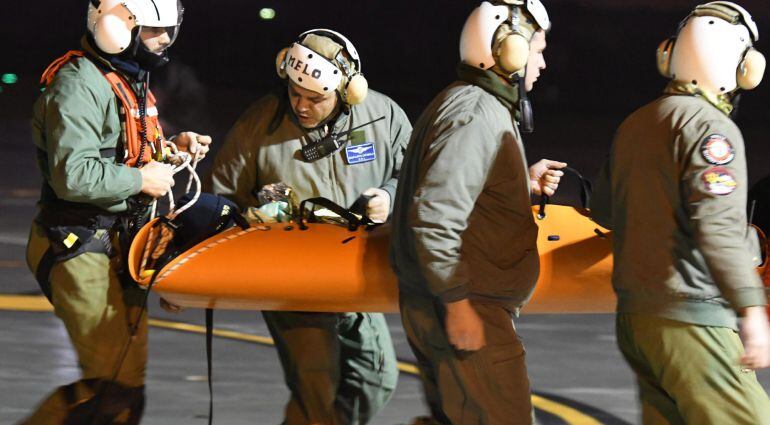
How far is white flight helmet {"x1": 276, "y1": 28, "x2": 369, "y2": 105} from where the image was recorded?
5.83 meters

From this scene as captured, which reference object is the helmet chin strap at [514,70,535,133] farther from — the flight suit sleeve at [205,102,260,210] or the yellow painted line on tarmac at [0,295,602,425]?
the yellow painted line on tarmac at [0,295,602,425]

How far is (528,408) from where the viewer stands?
184 inches

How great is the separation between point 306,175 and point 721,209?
2075mm

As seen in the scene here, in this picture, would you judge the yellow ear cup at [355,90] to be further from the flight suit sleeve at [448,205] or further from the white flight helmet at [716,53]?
the white flight helmet at [716,53]

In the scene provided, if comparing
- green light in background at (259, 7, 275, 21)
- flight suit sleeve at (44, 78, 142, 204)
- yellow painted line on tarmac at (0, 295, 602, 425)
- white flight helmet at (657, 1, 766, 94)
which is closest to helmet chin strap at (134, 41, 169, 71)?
flight suit sleeve at (44, 78, 142, 204)

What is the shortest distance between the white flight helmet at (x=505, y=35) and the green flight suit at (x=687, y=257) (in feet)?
1.35


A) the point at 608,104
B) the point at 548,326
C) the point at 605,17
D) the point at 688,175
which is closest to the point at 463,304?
the point at 688,175

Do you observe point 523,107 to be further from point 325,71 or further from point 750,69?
point 325,71

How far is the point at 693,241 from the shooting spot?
14.4 feet

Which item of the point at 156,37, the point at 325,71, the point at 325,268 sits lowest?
the point at 325,268

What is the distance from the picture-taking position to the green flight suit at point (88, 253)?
5.22 m

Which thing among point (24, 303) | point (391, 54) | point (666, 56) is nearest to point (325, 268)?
point (666, 56)

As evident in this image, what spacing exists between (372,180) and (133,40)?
43.1 inches

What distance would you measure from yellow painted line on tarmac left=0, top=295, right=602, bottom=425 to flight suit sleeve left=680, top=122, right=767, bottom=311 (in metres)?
2.99
